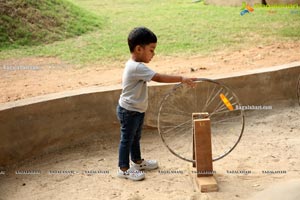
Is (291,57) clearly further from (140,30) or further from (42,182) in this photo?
(42,182)

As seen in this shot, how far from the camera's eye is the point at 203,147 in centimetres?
346

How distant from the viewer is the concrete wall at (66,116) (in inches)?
150

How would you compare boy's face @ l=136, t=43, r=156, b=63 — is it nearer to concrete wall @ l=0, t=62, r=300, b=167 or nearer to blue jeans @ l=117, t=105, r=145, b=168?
blue jeans @ l=117, t=105, r=145, b=168

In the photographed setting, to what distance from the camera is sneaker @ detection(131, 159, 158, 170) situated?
3.73 metres

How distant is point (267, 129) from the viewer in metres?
4.48

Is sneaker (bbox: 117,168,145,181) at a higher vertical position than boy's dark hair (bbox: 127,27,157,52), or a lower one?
lower

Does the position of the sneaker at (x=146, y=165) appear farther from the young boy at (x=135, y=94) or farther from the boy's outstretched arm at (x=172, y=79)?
the boy's outstretched arm at (x=172, y=79)

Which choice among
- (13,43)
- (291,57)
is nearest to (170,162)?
(291,57)

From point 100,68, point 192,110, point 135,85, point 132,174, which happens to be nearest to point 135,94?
point 135,85

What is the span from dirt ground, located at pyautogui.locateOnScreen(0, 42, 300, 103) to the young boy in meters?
1.76

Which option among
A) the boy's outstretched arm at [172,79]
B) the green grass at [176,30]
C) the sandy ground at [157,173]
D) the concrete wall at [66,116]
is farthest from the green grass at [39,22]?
the boy's outstretched arm at [172,79]

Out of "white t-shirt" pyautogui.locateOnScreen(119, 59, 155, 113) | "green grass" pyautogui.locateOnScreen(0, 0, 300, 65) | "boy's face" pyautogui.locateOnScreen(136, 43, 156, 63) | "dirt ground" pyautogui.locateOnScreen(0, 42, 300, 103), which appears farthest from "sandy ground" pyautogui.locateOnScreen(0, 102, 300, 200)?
"green grass" pyautogui.locateOnScreen(0, 0, 300, 65)

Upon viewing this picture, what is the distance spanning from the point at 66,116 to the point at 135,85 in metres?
0.95

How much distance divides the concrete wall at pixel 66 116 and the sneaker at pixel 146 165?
67 centimetres
